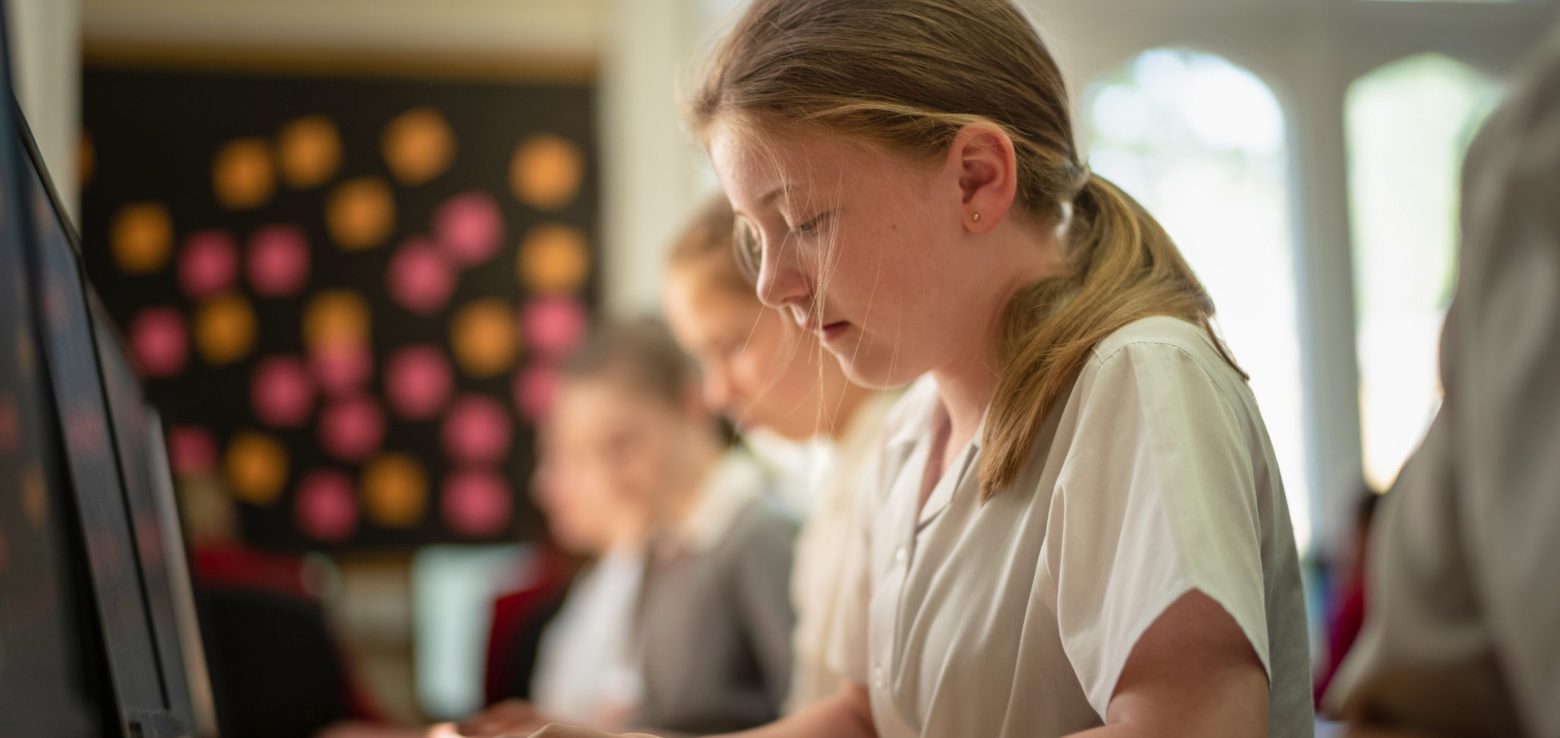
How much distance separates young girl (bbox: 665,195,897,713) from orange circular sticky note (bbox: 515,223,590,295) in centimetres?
177

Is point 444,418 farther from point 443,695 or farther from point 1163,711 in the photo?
point 1163,711

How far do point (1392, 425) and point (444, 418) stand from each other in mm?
2406

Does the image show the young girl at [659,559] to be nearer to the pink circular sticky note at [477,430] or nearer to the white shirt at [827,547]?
the white shirt at [827,547]

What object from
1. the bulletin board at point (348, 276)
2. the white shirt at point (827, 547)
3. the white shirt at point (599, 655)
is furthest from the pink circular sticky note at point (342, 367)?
the white shirt at point (827, 547)

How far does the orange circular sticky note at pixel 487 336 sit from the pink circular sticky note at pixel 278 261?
16.0 inches

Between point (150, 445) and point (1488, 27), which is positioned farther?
point (1488, 27)

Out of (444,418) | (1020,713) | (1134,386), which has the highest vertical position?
(1134,386)

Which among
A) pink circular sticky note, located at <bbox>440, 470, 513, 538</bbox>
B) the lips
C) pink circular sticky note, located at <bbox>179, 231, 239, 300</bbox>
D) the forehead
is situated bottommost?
pink circular sticky note, located at <bbox>440, 470, 513, 538</bbox>

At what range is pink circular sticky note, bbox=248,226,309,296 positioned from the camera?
329 cm

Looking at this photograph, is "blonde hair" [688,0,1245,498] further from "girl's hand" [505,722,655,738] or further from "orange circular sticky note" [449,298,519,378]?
"orange circular sticky note" [449,298,519,378]

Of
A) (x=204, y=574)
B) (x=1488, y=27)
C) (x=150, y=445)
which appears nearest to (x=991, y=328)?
(x=150, y=445)

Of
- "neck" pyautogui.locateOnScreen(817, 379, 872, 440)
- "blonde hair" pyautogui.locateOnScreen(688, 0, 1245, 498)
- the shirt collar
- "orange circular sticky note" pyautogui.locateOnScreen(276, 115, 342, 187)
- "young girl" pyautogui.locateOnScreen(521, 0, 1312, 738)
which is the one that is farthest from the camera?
"orange circular sticky note" pyautogui.locateOnScreen(276, 115, 342, 187)

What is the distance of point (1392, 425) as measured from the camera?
3.38m

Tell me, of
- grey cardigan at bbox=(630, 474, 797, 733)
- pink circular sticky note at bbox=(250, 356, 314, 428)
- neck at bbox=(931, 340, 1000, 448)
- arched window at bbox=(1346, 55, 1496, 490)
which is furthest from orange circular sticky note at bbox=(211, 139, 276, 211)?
neck at bbox=(931, 340, 1000, 448)
